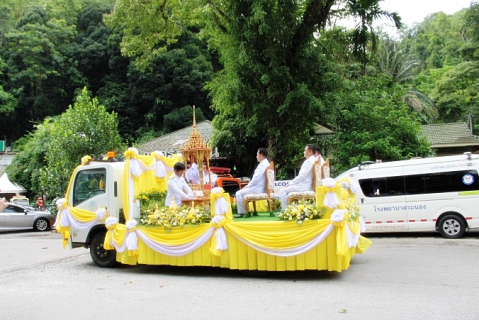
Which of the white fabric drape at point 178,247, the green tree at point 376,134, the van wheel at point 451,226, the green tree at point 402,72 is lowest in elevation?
the van wheel at point 451,226

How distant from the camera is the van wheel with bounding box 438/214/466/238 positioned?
42.9ft

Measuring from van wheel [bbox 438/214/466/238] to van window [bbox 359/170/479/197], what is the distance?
0.80 meters

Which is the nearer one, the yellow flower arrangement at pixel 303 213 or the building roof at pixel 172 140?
the yellow flower arrangement at pixel 303 213

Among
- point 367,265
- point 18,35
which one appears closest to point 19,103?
point 18,35

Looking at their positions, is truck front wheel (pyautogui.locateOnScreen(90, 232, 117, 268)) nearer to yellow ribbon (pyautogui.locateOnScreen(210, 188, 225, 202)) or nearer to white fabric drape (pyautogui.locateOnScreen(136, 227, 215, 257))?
white fabric drape (pyautogui.locateOnScreen(136, 227, 215, 257))

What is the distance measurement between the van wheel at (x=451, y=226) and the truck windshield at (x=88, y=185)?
944 centimetres

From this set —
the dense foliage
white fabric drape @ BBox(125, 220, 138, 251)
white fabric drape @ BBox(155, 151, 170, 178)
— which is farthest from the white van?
white fabric drape @ BBox(125, 220, 138, 251)

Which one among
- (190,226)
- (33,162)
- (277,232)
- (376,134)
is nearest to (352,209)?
(277,232)

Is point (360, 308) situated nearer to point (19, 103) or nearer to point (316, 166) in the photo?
point (316, 166)

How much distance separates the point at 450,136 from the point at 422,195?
19591 millimetres

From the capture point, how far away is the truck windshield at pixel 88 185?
10.1 meters

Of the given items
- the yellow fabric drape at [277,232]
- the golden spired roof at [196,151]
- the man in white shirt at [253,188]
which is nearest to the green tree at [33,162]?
the golden spired roof at [196,151]

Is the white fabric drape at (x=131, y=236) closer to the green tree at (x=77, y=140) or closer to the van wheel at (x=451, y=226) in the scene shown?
the van wheel at (x=451, y=226)

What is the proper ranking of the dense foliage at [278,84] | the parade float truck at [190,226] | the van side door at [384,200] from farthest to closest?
the dense foliage at [278,84] < the van side door at [384,200] < the parade float truck at [190,226]
